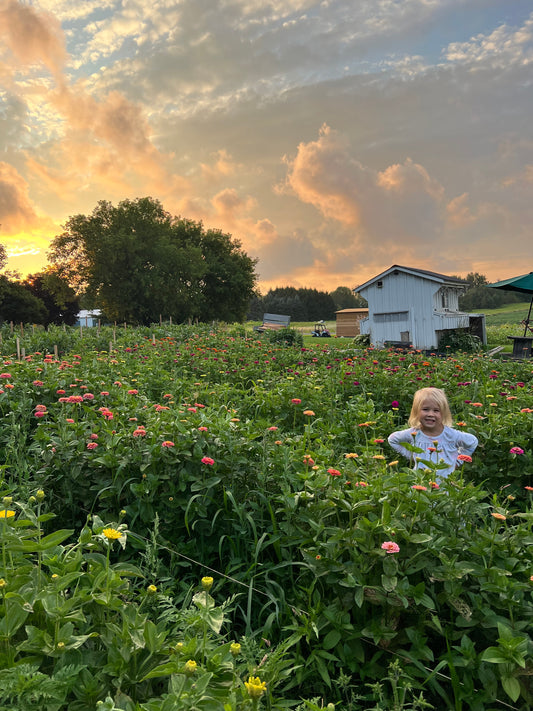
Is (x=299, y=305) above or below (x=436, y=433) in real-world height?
above

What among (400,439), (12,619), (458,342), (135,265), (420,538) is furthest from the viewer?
(135,265)

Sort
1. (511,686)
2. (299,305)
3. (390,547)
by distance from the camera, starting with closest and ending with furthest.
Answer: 1. (511,686)
2. (390,547)
3. (299,305)

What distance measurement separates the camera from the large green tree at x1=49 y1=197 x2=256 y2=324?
1237 inches

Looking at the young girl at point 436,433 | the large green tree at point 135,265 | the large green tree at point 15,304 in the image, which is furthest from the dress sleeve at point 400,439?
the large green tree at point 15,304

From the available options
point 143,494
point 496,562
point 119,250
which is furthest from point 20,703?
point 119,250

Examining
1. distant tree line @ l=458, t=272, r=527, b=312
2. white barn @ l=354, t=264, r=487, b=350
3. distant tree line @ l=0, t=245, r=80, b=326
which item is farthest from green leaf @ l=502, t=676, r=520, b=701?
distant tree line @ l=458, t=272, r=527, b=312

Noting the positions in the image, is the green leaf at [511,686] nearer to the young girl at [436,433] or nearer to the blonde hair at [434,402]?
the young girl at [436,433]

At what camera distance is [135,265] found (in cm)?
3144

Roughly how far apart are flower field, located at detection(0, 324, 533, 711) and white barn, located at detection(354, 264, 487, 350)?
1952cm

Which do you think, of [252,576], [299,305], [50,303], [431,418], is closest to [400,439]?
[431,418]

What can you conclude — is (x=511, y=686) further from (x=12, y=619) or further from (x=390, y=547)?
(x=12, y=619)

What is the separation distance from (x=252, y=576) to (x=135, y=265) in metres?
31.0

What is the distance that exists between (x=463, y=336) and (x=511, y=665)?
75.4ft

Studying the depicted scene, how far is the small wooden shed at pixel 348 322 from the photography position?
5094cm
